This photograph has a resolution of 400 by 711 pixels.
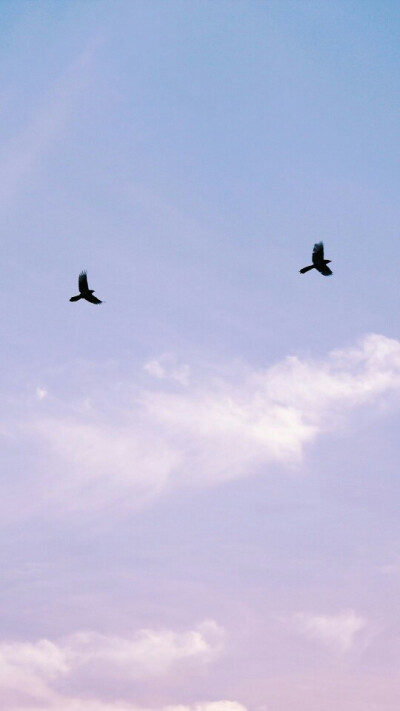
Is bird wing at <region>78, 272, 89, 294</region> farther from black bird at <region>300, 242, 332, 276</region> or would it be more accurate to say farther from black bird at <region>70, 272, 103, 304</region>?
black bird at <region>300, 242, 332, 276</region>

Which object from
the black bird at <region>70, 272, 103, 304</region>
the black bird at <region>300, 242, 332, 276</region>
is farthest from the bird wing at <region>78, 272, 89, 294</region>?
the black bird at <region>300, 242, 332, 276</region>

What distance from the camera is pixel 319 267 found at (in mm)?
135625

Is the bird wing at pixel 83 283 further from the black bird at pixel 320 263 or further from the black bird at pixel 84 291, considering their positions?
the black bird at pixel 320 263

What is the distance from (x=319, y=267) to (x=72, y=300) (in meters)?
20.3

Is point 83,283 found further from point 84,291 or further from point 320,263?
point 320,263

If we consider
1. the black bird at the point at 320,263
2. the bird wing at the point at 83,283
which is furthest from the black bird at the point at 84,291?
the black bird at the point at 320,263

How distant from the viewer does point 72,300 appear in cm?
13588

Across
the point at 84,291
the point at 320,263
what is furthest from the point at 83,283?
the point at 320,263
